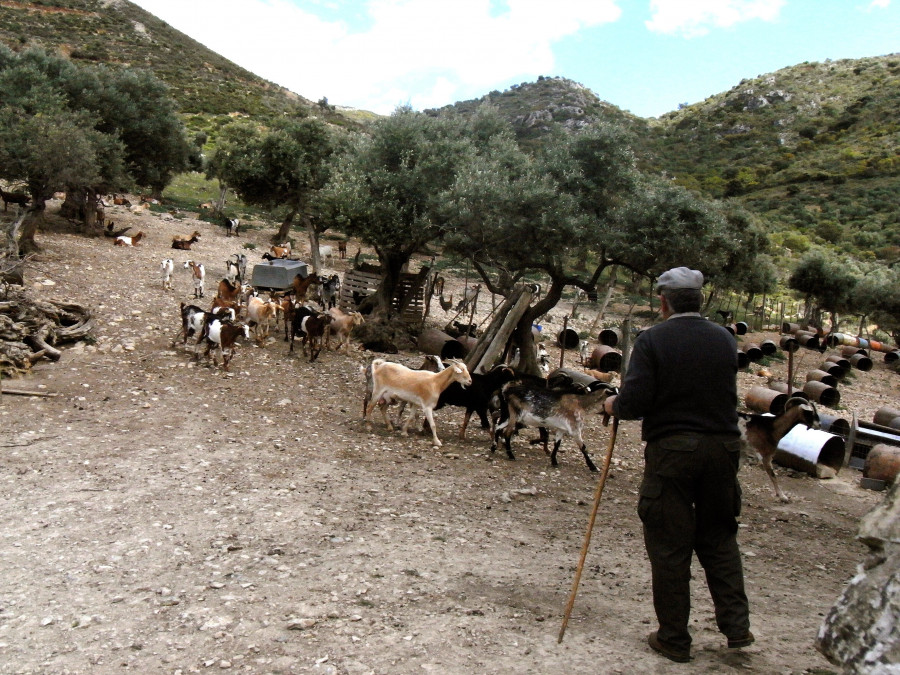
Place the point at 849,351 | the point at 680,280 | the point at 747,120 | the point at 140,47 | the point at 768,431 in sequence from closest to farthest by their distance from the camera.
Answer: the point at 680,280 → the point at 768,431 → the point at 849,351 → the point at 140,47 → the point at 747,120

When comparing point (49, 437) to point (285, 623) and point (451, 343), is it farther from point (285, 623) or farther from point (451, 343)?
point (451, 343)

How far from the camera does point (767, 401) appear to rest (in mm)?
14422

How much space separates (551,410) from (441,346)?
6.94 m

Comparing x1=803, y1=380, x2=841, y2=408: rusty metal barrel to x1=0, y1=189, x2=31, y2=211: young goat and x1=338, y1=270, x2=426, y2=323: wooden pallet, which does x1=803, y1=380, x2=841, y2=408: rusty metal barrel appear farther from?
x1=0, y1=189, x2=31, y2=211: young goat

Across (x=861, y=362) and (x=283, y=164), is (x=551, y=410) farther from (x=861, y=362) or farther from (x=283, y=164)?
(x=861, y=362)

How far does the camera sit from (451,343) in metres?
15.4

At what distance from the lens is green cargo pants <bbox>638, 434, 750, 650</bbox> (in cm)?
376

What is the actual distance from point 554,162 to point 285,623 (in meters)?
12.0

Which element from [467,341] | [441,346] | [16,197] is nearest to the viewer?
[441,346]

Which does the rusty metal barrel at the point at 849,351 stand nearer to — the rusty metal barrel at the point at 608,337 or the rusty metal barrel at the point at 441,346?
the rusty metal barrel at the point at 608,337

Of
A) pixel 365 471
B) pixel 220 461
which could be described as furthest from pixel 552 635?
pixel 220 461

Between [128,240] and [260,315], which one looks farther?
[128,240]

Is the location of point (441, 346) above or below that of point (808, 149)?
below

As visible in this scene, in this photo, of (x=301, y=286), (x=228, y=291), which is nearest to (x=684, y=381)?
(x=228, y=291)
